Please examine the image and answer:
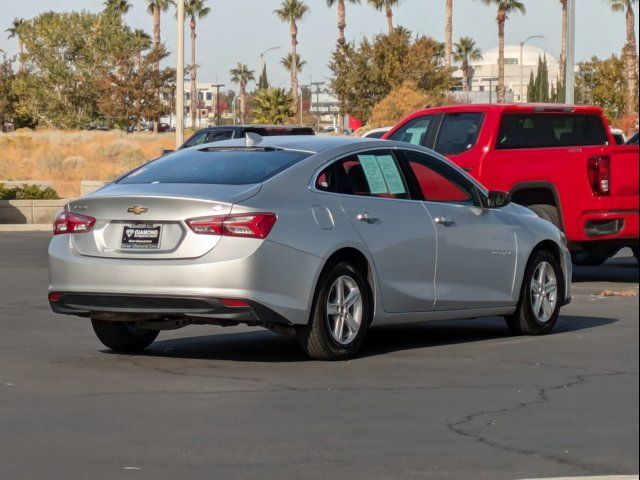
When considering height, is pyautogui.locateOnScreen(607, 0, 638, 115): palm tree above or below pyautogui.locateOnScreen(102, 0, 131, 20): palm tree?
below

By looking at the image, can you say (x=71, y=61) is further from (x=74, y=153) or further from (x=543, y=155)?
(x=543, y=155)

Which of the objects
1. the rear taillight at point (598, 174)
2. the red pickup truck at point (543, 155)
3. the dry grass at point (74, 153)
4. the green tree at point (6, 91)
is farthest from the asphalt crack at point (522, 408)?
the green tree at point (6, 91)

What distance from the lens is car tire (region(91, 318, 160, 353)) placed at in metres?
10.7

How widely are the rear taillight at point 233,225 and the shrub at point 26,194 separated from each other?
76.9 feet

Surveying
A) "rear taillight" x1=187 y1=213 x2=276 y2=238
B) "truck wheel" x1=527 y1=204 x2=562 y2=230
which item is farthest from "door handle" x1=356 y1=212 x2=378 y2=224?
"truck wheel" x1=527 y1=204 x2=562 y2=230

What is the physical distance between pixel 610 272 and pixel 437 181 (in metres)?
8.48

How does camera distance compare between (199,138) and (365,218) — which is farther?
(199,138)

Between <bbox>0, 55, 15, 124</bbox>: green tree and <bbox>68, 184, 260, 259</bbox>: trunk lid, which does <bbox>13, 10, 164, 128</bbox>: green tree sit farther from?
<bbox>68, 184, 260, 259</bbox>: trunk lid

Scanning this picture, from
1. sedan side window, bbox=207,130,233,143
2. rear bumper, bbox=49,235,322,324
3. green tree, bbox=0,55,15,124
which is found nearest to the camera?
rear bumper, bbox=49,235,322,324

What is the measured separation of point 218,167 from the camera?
10289 millimetres

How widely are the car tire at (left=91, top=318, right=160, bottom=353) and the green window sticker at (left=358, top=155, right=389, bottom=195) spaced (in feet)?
6.64

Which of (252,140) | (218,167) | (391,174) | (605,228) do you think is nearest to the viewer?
(218,167)

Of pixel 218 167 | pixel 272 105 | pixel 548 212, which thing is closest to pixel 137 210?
pixel 218 167

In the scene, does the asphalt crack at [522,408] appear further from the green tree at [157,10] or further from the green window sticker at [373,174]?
the green tree at [157,10]
